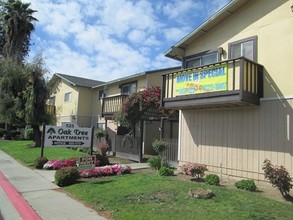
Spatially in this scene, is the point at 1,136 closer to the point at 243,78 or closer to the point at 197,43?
the point at 197,43

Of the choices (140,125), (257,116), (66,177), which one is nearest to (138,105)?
(140,125)

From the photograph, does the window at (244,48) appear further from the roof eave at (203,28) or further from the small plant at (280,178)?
the small plant at (280,178)

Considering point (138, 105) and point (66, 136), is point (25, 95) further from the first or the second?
point (66, 136)

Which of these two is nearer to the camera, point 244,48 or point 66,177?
point 66,177

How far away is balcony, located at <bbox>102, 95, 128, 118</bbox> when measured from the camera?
23.0m

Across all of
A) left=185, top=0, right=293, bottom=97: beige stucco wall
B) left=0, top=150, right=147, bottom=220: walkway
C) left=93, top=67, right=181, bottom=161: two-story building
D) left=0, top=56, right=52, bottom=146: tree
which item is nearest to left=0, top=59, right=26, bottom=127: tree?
left=0, top=56, right=52, bottom=146: tree

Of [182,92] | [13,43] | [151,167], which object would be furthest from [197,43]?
[13,43]

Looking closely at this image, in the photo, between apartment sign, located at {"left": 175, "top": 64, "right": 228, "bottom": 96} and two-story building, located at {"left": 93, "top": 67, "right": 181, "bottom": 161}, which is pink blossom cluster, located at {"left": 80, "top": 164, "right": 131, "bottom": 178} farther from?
apartment sign, located at {"left": 175, "top": 64, "right": 228, "bottom": 96}

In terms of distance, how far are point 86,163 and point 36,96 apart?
15.6 metres

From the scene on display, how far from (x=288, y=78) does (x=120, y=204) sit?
23.5ft

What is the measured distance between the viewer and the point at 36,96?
27.2 metres

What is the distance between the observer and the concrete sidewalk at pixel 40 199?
26.4 ft

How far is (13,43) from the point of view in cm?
3928

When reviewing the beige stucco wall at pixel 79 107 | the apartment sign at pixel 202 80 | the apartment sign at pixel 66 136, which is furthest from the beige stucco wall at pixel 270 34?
the beige stucco wall at pixel 79 107
